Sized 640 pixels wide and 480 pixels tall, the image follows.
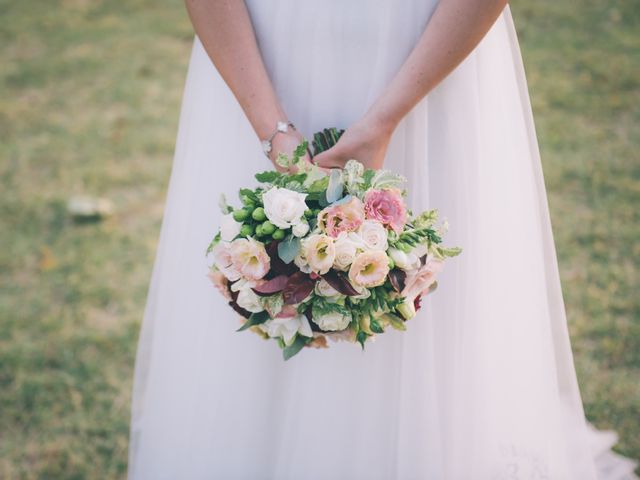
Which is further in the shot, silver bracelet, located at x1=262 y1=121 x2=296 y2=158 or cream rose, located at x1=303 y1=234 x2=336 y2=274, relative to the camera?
silver bracelet, located at x1=262 y1=121 x2=296 y2=158

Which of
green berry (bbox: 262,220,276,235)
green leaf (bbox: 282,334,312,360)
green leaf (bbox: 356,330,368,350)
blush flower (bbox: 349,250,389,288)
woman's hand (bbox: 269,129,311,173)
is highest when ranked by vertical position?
woman's hand (bbox: 269,129,311,173)

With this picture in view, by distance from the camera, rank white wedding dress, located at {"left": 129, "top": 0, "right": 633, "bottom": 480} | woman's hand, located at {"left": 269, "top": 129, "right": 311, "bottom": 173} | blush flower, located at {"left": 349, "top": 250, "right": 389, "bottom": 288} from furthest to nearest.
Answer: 1. white wedding dress, located at {"left": 129, "top": 0, "right": 633, "bottom": 480}
2. woman's hand, located at {"left": 269, "top": 129, "right": 311, "bottom": 173}
3. blush flower, located at {"left": 349, "top": 250, "right": 389, "bottom": 288}

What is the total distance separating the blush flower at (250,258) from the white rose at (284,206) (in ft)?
0.24

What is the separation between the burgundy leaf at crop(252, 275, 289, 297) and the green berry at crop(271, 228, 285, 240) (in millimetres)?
93

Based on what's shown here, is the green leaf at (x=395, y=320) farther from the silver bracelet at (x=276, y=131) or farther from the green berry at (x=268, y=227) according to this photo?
the silver bracelet at (x=276, y=131)

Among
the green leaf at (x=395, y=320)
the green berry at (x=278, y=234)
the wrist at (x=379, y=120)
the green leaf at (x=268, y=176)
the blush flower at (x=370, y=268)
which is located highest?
the wrist at (x=379, y=120)

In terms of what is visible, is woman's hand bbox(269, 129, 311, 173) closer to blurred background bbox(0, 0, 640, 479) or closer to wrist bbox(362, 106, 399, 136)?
wrist bbox(362, 106, 399, 136)

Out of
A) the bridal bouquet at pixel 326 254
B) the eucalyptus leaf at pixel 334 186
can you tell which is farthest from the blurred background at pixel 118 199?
the eucalyptus leaf at pixel 334 186

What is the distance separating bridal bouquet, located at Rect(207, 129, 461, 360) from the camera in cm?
158

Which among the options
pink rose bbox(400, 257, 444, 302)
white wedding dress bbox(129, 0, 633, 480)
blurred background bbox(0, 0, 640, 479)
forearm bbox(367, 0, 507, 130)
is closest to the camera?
pink rose bbox(400, 257, 444, 302)

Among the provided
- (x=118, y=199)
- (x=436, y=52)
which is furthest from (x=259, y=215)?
(x=118, y=199)

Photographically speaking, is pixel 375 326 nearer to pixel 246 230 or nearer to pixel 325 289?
pixel 325 289

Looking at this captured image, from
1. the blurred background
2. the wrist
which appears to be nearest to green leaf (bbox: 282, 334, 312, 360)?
the wrist

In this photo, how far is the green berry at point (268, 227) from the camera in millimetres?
1606
